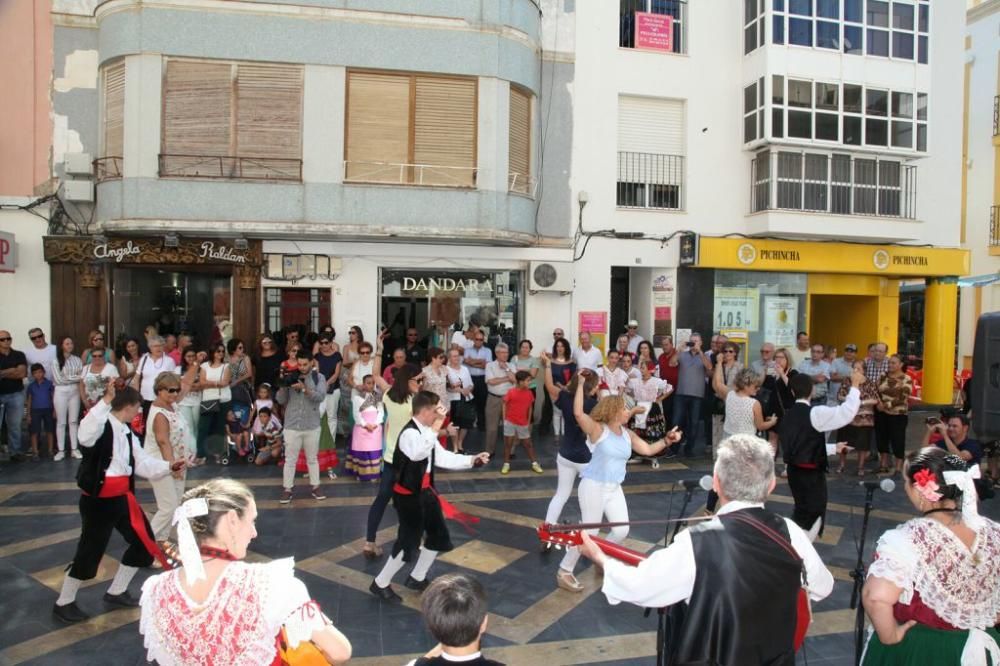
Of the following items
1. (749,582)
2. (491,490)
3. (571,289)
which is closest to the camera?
(749,582)

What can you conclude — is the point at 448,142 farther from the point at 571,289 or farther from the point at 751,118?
the point at 751,118

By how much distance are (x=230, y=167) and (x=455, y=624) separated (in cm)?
1178

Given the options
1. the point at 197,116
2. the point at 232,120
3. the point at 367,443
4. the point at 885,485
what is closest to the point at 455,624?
the point at 885,485

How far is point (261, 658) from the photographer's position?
2.69 metres

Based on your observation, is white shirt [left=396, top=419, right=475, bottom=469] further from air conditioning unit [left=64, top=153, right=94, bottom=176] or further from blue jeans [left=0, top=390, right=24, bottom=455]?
air conditioning unit [left=64, top=153, right=94, bottom=176]

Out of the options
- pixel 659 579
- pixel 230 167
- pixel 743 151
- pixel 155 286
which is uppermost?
pixel 743 151

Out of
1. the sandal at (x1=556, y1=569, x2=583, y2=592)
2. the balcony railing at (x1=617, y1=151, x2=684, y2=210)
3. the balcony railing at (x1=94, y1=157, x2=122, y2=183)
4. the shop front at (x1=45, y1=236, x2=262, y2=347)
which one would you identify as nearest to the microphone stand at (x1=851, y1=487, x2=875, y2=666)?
the sandal at (x1=556, y1=569, x2=583, y2=592)

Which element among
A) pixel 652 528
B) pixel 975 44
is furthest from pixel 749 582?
pixel 975 44

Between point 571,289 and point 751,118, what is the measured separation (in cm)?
549

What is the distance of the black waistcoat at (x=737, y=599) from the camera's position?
2.95 meters

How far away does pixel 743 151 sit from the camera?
52.9 ft

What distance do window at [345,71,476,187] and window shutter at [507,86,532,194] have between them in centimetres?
90

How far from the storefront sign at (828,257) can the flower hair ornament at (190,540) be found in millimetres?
13916

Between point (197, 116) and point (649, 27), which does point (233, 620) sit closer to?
point (197, 116)
